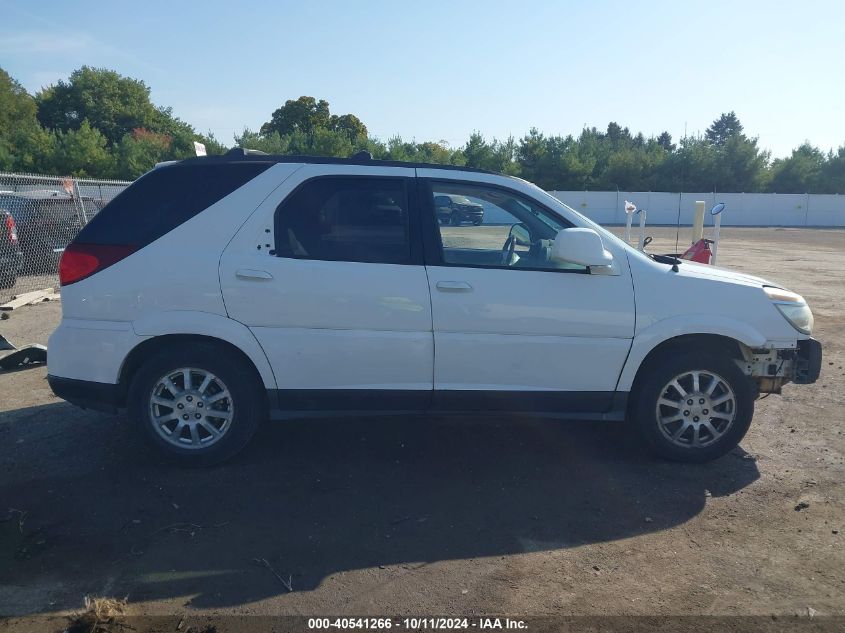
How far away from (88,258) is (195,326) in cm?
86

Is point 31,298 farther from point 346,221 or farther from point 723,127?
point 723,127

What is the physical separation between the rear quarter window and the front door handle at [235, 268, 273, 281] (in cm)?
53

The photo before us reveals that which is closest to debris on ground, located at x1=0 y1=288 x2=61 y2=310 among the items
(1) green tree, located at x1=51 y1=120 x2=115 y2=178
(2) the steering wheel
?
(2) the steering wheel

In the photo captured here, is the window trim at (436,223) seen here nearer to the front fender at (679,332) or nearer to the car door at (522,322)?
the car door at (522,322)

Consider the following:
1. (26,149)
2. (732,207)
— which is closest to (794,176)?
(732,207)

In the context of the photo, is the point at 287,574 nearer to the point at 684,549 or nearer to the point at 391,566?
the point at 391,566

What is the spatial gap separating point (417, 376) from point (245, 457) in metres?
1.41

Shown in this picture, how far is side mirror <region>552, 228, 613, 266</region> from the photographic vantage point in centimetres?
416

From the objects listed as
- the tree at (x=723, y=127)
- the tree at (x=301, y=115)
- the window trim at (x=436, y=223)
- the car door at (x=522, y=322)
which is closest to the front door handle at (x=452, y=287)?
the car door at (x=522, y=322)

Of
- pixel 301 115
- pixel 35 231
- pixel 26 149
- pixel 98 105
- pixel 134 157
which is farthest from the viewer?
pixel 301 115

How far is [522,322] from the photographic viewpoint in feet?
14.1

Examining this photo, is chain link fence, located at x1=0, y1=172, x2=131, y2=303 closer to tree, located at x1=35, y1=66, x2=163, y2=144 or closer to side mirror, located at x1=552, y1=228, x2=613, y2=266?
side mirror, located at x1=552, y1=228, x2=613, y2=266

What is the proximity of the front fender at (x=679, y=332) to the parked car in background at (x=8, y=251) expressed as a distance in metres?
11.1

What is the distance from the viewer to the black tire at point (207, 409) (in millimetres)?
4328
